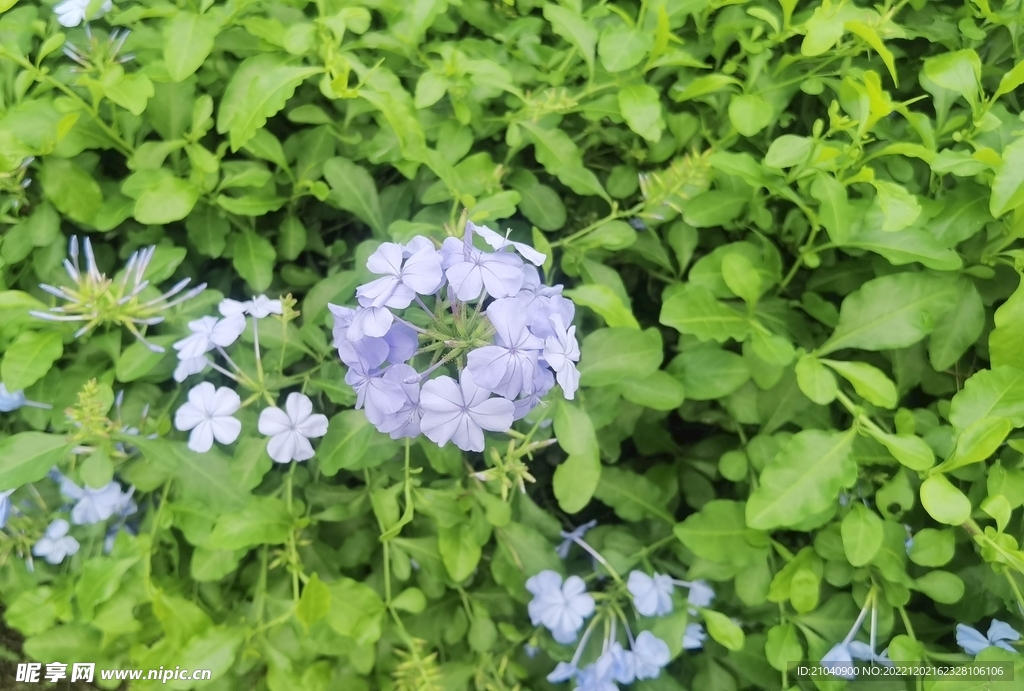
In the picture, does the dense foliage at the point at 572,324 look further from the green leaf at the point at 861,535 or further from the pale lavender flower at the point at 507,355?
the pale lavender flower at the point at 507,355

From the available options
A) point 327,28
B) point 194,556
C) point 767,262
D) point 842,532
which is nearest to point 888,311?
point 767,262

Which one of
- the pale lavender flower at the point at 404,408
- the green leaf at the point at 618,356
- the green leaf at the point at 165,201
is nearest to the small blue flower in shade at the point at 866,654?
the green leaf at the point at 618,356

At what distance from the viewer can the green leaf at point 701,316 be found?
1005 mm

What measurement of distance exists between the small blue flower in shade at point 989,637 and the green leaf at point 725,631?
33 cm

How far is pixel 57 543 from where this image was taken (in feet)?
3.67

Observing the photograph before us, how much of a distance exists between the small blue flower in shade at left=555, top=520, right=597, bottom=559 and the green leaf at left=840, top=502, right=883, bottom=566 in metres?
0.43

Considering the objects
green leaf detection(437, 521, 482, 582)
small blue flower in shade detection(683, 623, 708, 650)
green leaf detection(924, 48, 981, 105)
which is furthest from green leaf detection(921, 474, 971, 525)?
green leaf detection(437, 521, 482, 582)

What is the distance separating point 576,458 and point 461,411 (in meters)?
0.35

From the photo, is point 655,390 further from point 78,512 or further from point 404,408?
point 78,512

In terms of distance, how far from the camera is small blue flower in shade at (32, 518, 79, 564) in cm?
111

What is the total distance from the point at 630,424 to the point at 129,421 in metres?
0.85

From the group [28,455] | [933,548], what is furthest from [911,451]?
[28,455]

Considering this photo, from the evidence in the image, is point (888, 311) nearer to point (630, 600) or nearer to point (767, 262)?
point (767, 262)

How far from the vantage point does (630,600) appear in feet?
3.97
